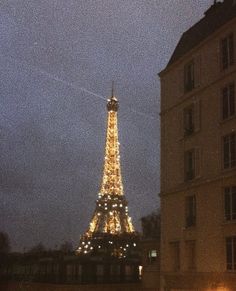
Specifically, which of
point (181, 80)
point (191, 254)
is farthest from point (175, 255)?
point (181, 80)

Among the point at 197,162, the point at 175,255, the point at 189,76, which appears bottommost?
the point at 175,255

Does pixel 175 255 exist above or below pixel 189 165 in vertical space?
below

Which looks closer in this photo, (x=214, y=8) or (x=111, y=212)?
(x=214, y=8)

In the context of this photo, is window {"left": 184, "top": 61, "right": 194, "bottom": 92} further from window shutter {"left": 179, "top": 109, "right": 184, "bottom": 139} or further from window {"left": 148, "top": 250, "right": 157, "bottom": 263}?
window {"left": 148, "top": 250, "right": 157, "bottom": 263}

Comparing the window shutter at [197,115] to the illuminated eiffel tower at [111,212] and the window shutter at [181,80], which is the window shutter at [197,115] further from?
the illuminated eiffel tower at [111,212]

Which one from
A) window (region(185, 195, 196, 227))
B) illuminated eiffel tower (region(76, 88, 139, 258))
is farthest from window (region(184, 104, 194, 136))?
illuminated eiffel tower (region(76, 88, 139, 258))

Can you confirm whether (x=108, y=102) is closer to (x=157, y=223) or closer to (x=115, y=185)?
(x=115, y=185)

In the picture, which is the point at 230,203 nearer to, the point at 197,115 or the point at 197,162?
the point at 197,162

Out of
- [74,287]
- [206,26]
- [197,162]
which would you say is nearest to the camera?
[197,162]

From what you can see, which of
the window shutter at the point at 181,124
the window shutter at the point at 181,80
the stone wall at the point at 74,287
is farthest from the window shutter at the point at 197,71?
the stone wall at the point at 74,287
